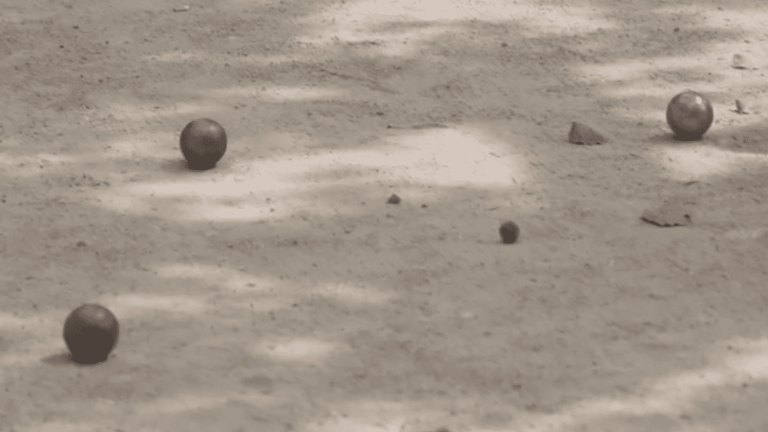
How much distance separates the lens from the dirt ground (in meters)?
3.50

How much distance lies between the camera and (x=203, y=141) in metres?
5.02

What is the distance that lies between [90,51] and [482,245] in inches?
116

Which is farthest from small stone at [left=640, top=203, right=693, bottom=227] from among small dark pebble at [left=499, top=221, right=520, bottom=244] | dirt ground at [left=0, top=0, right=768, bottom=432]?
small dark pebble at [left=499, top=221, right=520, bottom=244]

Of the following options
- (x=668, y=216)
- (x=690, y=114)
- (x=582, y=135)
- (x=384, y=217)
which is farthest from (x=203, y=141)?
(x=690, y=114)

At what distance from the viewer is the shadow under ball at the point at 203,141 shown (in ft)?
16.5

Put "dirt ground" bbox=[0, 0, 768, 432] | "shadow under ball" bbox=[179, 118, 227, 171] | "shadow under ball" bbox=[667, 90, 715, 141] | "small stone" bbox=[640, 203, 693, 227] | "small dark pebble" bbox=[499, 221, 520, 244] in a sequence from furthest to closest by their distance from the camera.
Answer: "shadow under ball" bbox=[667, 90, 715, 141] < "shadow under ball" bbox=[179, 118, 227, 171] < "small stone" bbox=[640, 203, 693, 227] < "small dark pebble" bbox=[499, 221, 520, 244] < "dirt ground" bbox=[0, 0, 768, 432]

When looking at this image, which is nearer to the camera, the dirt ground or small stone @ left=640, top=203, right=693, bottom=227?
the dirt ground

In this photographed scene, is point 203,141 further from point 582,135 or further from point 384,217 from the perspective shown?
point 582,135

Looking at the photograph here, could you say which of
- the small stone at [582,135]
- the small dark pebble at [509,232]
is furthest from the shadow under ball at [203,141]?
the small stone at [582,135]

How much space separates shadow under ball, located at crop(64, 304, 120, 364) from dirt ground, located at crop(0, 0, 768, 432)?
0.05 meters

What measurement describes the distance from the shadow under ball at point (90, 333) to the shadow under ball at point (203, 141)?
5.02 ft

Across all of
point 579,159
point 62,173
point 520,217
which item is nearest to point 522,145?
point 579,159

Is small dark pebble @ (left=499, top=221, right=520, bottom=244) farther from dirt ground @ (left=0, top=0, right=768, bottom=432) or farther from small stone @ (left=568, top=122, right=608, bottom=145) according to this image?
small stone @ (left=568, top=122, right=608, bottom=145)

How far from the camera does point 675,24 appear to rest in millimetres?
6770
